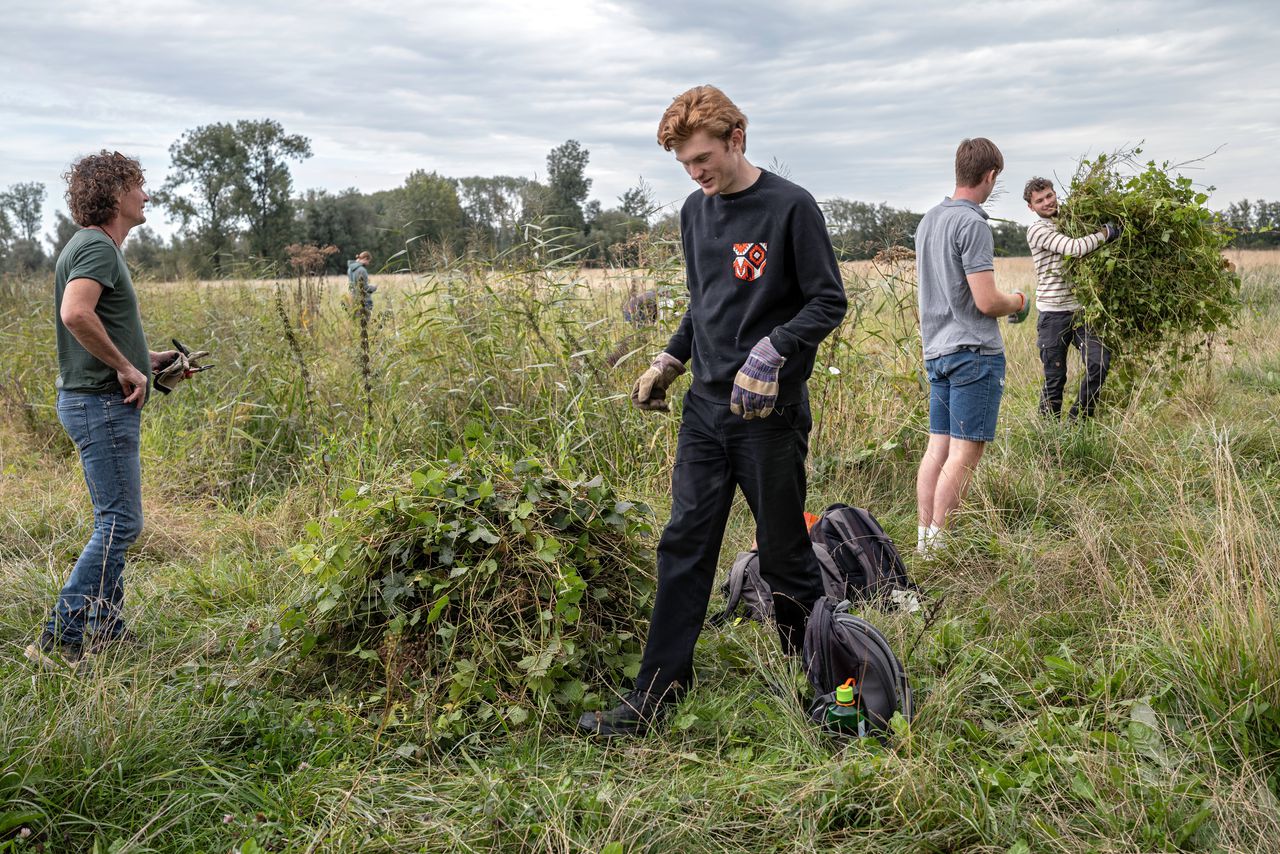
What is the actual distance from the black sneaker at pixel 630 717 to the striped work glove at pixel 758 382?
→ 3.29 ft

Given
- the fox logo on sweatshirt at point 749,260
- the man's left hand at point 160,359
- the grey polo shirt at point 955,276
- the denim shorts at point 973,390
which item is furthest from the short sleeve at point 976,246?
the man's left hand at point 160,359

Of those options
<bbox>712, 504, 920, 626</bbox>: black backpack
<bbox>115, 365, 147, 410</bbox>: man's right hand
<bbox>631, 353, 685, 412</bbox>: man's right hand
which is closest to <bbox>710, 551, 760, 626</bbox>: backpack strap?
<bbox>712, 504, 920, 626</bbox>: black backpack

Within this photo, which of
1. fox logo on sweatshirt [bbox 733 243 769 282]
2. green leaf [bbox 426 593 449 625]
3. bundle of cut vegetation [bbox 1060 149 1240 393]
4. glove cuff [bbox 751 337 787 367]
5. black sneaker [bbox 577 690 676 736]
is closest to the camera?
glove cuff [bbox 751 337 787 367]

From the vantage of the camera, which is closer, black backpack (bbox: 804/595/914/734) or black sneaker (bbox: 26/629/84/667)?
black backpack (bbox: 804/595/914/734)

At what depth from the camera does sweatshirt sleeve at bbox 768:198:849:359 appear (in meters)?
2.81

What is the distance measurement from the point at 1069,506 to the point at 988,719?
2.04 m

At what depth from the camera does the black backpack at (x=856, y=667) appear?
9.29 ft

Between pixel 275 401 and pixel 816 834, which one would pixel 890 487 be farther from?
pixel 275 401

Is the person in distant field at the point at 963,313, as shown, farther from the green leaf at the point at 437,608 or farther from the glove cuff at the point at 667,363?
the green leaf at the point at 437,608

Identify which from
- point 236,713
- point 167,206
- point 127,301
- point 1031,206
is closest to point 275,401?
point 127,301

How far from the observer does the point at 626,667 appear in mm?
3320

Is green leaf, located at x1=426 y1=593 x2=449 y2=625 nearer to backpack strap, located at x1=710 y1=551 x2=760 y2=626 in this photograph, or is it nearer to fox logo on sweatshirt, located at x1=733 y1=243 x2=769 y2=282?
backpack strap, located at x1=710 y1=551 x2=760 y2=626

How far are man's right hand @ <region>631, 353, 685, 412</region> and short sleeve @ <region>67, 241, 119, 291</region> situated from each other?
2.10 m

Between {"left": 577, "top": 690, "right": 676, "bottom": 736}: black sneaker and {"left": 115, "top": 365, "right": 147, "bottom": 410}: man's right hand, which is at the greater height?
{"left": 115, "top": 365, "right": 147, "bottom": 410}: man's right hand
